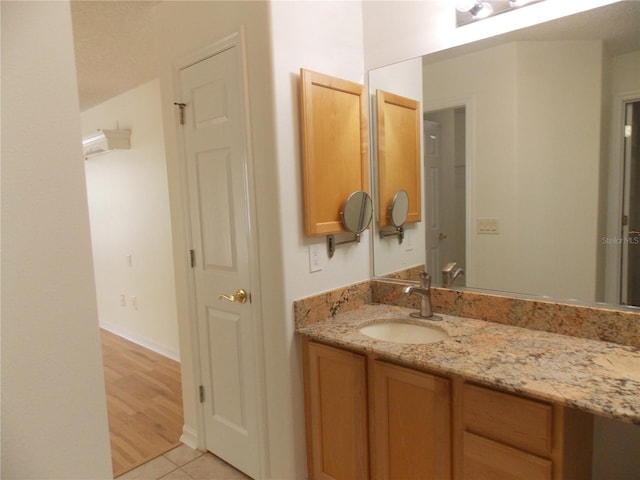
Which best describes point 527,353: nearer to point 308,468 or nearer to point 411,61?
point 308,468

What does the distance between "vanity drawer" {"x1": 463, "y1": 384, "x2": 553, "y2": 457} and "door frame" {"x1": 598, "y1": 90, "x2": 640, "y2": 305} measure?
2.10 ft

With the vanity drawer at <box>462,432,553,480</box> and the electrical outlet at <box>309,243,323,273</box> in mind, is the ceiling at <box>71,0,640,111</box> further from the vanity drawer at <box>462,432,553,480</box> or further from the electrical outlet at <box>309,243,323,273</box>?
the vanity drawer at <box>462,432,553,480</box>

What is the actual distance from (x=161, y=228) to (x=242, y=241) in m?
1.83

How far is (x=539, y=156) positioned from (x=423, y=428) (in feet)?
3.86

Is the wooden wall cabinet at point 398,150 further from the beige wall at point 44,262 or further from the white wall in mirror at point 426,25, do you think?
the beige wall at point 44,262

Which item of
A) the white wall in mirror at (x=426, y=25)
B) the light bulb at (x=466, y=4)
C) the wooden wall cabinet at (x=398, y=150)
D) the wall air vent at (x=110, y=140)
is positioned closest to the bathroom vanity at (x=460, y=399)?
the wooden wall cabinet at (x=398, y=150)

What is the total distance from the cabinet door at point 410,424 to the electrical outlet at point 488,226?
0.77m

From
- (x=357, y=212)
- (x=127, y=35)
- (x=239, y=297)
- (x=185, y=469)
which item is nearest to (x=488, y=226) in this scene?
(x=357, y=212)

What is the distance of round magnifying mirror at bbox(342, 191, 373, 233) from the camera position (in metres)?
1.92

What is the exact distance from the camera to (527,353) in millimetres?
1396

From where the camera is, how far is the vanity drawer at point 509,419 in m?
1.16

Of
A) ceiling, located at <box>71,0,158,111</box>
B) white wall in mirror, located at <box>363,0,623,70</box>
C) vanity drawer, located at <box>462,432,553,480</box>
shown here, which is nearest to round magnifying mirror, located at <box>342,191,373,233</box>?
white wall in mirror, located at <box>363,0,623,70</box>

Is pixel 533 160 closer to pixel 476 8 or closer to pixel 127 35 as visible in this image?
pixel 476 8

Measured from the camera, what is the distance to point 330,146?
1861mm
